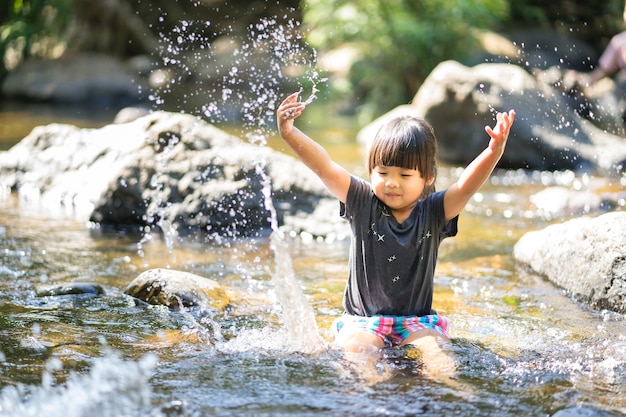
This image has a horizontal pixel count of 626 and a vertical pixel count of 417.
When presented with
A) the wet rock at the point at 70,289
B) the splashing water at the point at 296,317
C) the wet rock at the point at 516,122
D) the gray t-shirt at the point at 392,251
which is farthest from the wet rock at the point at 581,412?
the wet rock at the point at 516,122

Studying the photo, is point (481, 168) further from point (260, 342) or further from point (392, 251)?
point (260, 342)

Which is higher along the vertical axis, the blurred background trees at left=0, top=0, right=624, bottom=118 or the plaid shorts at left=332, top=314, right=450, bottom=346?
the blurred background trees at left=0, top=0, right=624, bottom=118

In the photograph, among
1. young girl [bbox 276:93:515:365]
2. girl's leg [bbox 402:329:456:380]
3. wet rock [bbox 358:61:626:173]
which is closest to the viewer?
girl's leg [bbox 402:329:456:380]

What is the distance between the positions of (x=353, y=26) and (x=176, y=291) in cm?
995

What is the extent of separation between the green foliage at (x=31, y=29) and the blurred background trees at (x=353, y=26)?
20 mm

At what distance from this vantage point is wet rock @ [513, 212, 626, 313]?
171 inches

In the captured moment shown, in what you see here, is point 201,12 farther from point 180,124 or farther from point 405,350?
point 405,350

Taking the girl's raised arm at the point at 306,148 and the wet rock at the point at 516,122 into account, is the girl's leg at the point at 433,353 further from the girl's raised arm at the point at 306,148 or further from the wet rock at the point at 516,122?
the wet rock at the point at 516,122

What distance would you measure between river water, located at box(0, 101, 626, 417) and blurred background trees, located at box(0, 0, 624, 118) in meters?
7.97

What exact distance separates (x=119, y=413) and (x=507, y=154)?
7.57 metres

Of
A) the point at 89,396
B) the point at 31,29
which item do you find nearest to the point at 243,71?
the point at 31,29

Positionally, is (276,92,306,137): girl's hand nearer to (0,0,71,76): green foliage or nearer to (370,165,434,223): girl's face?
(370,165,434,223): girl's face

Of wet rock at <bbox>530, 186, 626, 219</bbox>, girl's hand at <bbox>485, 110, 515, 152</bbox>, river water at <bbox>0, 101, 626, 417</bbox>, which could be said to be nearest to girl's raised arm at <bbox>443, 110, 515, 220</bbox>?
girl's hand at <bbox>485, 110, 515, 152</bbox>

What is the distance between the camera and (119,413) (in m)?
2.74
